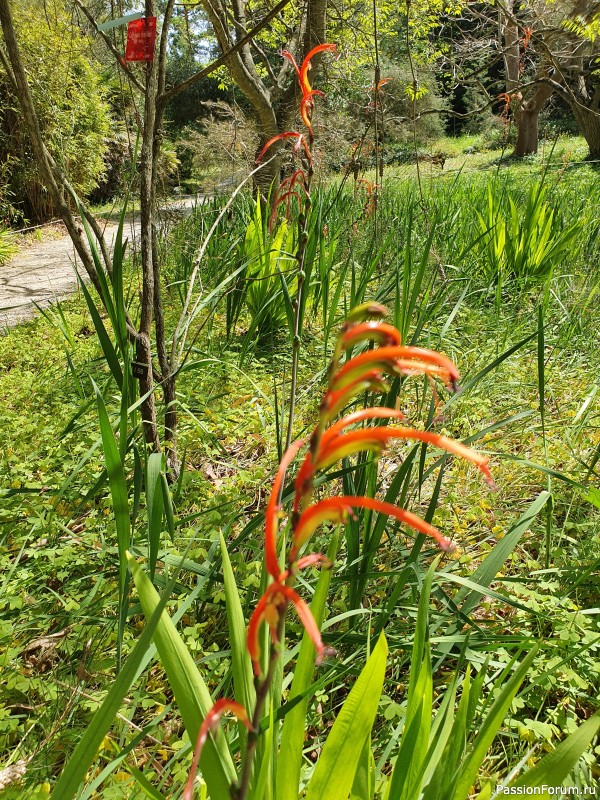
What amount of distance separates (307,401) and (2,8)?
167 centimetres

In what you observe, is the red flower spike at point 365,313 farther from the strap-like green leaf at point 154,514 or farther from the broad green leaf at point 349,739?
the strap-like green leaf at point 154,514

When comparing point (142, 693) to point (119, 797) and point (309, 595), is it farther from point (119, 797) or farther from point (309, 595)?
point (309, 595)

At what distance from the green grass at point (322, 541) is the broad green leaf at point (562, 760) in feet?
0.72

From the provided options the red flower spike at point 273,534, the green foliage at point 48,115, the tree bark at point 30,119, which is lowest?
the red flower spike at point 273,534

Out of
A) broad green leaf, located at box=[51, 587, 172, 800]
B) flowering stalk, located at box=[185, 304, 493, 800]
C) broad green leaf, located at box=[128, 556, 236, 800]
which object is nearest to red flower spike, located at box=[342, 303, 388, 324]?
flowering stalk, located at box=[185, 304, 493, 800]

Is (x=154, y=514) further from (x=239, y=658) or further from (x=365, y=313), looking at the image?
(x=365, y=313)

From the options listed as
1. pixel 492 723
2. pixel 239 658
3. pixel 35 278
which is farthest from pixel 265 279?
pixel 35 278

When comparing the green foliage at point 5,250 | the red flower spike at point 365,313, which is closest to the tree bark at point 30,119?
the red flower spike at point 365,313

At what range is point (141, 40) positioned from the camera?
1.42m

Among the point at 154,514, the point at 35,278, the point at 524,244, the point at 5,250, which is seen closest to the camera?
the point at 154,514

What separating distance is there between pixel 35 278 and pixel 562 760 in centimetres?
622

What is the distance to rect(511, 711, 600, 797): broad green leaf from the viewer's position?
0.66 metres

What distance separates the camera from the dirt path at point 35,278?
4461mm

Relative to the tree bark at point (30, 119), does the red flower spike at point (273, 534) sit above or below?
below
